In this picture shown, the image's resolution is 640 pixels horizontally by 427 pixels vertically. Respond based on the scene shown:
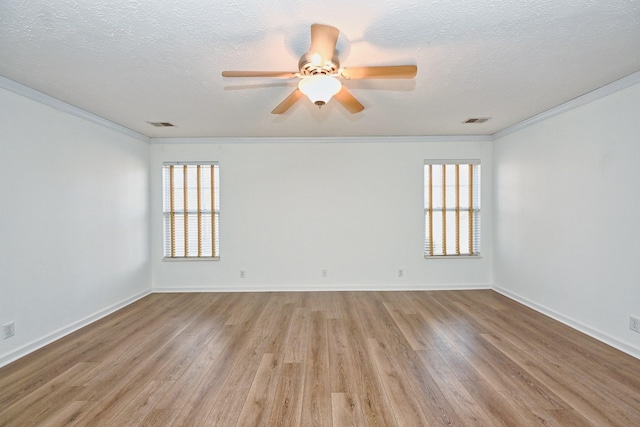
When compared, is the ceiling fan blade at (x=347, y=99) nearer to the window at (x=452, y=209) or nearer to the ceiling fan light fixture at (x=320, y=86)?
the ceiling fan light fixture at (x=320, y=86)

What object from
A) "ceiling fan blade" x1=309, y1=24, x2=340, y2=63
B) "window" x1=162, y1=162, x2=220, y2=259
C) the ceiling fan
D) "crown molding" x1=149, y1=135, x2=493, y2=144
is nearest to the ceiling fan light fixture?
the ceiling fan

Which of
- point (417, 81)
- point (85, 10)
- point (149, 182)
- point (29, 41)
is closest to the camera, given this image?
point (85, 10)

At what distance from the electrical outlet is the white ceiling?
2.17 m

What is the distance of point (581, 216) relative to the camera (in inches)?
119

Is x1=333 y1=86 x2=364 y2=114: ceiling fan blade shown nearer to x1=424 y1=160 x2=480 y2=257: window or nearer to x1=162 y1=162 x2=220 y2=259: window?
x1=424 y1=160 x2=480 y2=257: window

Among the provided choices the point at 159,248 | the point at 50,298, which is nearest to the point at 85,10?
the point at 50,298

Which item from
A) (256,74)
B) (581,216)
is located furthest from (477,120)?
(256,74)

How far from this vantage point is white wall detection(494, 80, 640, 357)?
2570 mm

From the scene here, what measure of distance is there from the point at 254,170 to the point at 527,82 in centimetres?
367

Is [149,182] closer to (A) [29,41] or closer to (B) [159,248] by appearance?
(B) [159,248]

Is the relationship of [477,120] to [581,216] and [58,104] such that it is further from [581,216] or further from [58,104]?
[58,104]

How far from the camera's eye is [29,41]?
188 cm

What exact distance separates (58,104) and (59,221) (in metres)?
1.24

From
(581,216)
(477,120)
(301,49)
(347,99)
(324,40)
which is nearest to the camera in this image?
(324,40)
